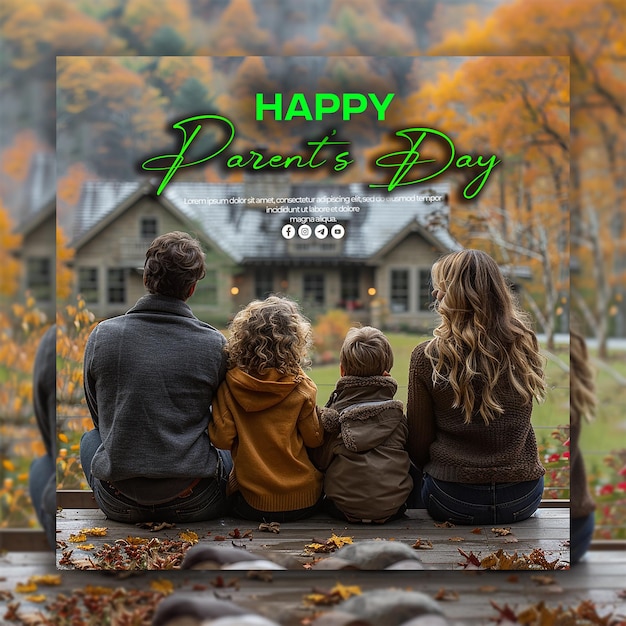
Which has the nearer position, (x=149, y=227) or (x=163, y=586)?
(x=163, y=586)

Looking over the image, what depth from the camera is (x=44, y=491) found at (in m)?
3.98

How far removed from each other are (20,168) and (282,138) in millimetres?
1317

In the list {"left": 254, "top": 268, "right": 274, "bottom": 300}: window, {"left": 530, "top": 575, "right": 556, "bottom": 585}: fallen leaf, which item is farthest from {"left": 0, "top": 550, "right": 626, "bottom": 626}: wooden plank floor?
{"left": 254, "top": 268, "right": 274, "bottom": 300}: window

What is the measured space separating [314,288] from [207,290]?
0.45 m

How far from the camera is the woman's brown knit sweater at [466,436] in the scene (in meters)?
3.40

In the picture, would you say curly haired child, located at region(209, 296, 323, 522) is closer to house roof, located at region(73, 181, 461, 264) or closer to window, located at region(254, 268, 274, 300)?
window, located at region(254, 268, 274, 300)

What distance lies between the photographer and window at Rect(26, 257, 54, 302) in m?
3.97

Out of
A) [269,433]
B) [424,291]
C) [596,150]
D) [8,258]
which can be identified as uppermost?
[596,150]

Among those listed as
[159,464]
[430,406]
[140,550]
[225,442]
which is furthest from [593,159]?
[140,550]

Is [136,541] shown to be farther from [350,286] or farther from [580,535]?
[580,535]

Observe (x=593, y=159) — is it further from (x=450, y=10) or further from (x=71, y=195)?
(x=71, y=195)

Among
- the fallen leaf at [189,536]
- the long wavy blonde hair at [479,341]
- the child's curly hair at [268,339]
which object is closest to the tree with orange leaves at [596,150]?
the long wavy blonde hair at [479,341]

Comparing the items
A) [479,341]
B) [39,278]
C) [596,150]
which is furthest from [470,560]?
[39,278]

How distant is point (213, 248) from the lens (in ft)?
11.7
